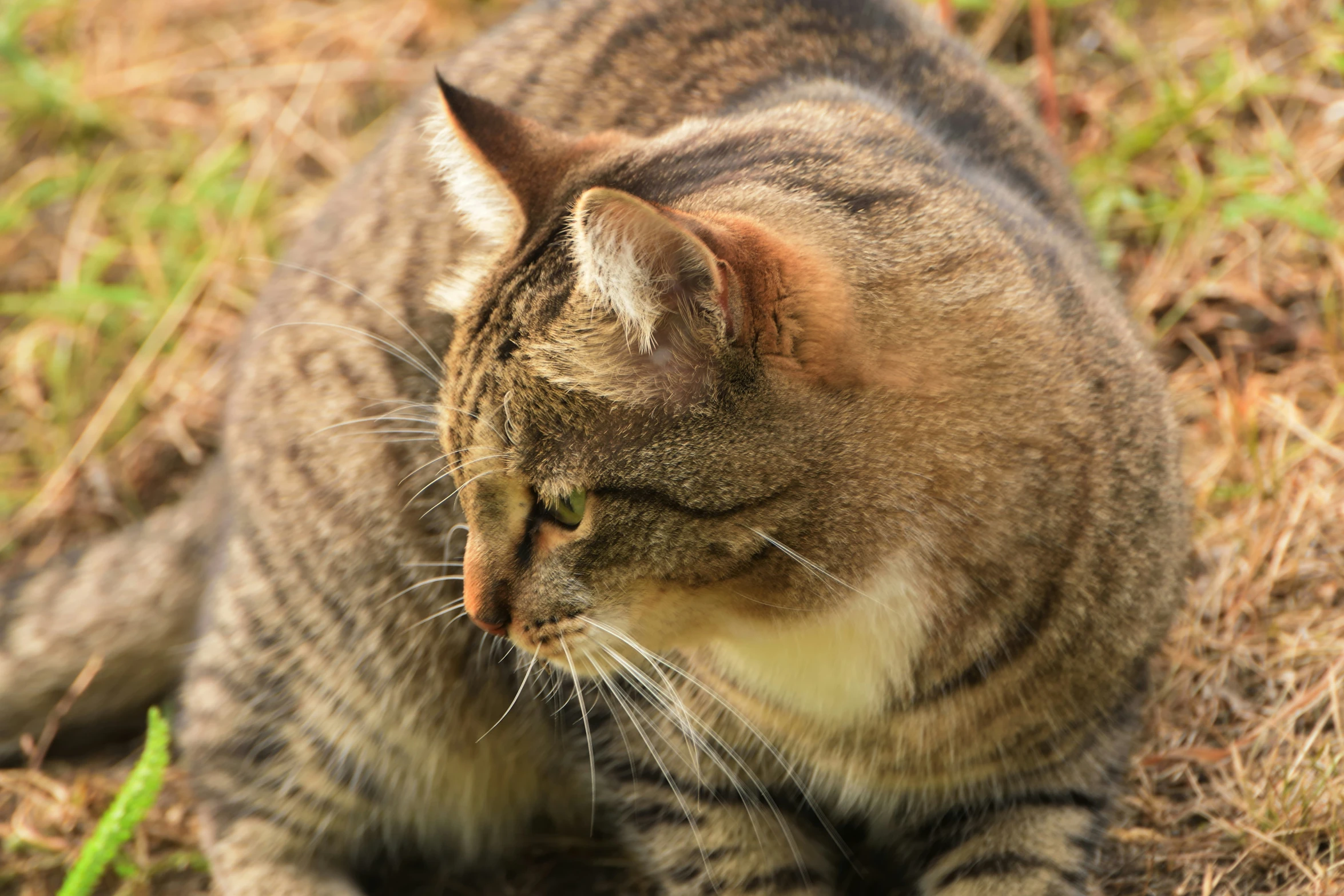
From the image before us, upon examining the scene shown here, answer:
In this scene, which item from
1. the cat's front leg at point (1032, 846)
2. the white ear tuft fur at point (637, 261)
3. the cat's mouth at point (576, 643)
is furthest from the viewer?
the cat's front leg at point (1032, 846)

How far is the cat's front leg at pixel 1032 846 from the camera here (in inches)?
84.3

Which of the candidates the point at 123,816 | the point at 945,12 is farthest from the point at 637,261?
the point at 945,12

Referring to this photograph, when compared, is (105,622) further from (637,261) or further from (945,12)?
(945,12)

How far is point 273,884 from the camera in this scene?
8.69ft

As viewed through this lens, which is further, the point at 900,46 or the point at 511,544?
the point at 900,46

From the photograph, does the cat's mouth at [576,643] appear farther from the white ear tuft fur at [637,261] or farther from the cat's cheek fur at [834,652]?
the white ear tuft fur at [637,261]

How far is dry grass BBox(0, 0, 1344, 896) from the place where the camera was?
7.92ft

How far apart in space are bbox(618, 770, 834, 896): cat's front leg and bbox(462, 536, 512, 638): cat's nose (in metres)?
0.52

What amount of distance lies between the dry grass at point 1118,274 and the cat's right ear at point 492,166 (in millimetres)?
1517

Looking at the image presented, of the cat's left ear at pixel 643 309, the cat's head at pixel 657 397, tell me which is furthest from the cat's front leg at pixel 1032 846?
the cat's left ear at pixel 643 309

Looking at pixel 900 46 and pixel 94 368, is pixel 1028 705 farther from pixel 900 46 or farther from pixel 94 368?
pixel 94 368

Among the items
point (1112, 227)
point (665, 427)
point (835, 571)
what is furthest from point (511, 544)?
point (1112, 227)

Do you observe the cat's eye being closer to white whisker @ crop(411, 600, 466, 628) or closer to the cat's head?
the cat's head

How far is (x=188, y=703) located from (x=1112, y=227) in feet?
8.49
